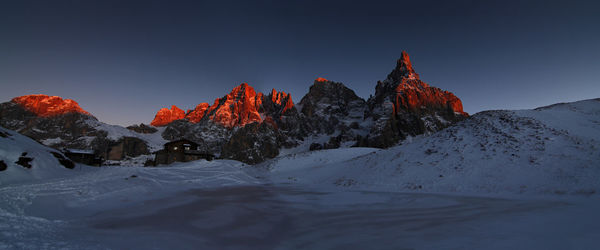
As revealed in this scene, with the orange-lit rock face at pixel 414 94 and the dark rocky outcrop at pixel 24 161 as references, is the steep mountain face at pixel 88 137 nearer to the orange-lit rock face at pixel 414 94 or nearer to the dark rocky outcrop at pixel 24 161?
the dark rocky outcrop at pixel 24 161

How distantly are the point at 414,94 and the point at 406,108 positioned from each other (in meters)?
13.2

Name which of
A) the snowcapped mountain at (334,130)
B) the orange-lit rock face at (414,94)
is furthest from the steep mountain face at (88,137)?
the orange-lit rock face at (414,94)

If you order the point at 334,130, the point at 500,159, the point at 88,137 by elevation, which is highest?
the point at 334,130

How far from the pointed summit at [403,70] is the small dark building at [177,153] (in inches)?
6158

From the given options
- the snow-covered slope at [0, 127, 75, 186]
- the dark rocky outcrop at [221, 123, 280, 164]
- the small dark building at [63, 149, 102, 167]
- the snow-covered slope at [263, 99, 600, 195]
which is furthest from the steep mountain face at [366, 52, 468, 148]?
the snow-covered slope at [0, 127, 75, 186]

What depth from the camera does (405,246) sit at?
11.0ft

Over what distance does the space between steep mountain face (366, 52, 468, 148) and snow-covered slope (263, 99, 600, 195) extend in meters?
113

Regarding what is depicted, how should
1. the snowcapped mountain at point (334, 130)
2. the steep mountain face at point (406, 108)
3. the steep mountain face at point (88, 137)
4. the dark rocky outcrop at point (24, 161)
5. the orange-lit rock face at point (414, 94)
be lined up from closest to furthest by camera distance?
the dark rocky outcrop at point (24, 161), the steep mountain face at point (406, 108), the snowcapped mountain at point (334, 130), the orange-lit rock face at point (414, 94), the steep mountain face at point (88, 137)

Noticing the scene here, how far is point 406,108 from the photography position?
485 ft

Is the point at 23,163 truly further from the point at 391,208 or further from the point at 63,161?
the point at 391,208

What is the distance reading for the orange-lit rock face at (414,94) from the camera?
490ft

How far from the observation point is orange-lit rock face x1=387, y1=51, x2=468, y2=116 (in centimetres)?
14925

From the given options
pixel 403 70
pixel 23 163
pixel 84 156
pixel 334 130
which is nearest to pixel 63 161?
pixel 23 163

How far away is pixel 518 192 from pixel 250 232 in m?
12.0
